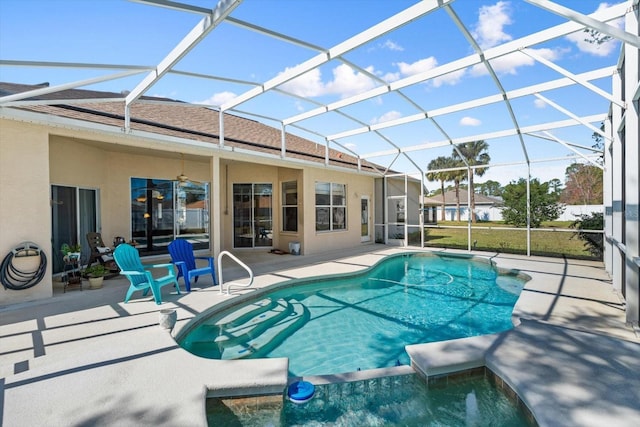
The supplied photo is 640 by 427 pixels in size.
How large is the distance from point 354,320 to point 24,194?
6429 mm

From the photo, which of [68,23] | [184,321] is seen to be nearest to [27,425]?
[184,321]

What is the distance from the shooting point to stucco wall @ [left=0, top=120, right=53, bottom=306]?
5312 millimetres

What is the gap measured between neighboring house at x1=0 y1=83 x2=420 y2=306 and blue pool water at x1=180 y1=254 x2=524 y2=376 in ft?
10.9

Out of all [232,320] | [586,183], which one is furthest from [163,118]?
[586,183]

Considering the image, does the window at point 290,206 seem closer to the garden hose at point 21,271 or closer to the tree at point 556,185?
the garden hose at point 21,271

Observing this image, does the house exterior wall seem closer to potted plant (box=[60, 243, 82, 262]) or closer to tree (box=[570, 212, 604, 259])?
potted plant (box=[60, 243, 82, 262])

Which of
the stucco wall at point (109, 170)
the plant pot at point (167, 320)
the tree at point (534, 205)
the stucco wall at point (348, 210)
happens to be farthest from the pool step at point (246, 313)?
the tree at point (534, 205)

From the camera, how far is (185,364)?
324 centimetres

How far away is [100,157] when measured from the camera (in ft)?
28.4

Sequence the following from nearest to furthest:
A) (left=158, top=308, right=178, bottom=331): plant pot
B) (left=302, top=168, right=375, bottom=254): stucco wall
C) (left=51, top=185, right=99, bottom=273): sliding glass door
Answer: (left=158, top=308, right=178, bottom=331): plant pot, (left=51, top=185, right=99, bottom=273): sliding glass door, (left=302, top=168, right=375, bottom=254): stucco wall

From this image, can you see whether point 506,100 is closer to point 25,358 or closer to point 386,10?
point 386,10

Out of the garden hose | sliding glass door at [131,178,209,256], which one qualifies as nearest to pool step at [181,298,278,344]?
the garden hose

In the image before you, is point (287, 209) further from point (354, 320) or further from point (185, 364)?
point (185, 364)

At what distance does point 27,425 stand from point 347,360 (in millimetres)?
3239
